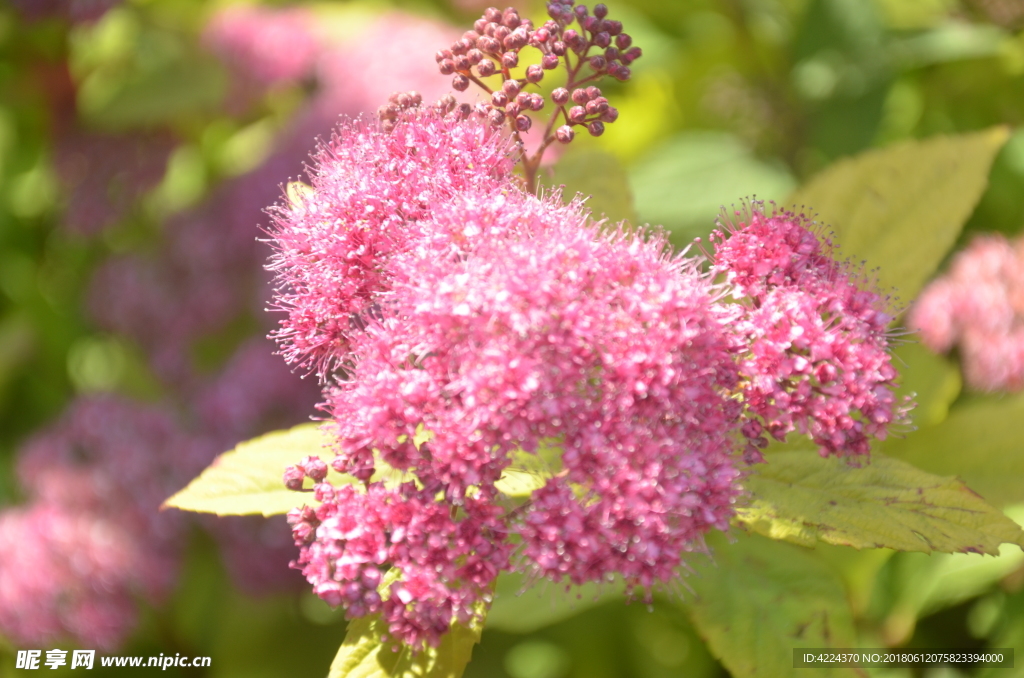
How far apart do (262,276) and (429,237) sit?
1.48m

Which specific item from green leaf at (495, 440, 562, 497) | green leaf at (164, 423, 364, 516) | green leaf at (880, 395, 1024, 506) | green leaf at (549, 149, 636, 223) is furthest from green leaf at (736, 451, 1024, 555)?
green leaf at (164, 423, 364, 516)

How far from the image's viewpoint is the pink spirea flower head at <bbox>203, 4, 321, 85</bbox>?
2.56m

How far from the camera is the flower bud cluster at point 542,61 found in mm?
1074

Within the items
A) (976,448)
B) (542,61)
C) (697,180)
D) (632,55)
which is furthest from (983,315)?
(542,61)

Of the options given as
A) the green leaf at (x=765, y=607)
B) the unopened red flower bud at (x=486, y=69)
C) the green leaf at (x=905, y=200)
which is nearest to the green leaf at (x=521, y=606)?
the green leaf at (x=765, y=607)

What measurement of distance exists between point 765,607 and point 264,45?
2.24m

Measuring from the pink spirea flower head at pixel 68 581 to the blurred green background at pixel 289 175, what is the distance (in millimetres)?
117

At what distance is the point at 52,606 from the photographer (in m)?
1.87

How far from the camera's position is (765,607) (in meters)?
1.20

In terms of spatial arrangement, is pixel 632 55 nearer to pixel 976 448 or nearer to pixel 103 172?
pixel 976 448

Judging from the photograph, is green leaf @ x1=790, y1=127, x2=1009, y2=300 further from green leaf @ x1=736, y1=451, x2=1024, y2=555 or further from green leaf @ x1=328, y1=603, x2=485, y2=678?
green leaf @ x1=328, y1=603, x2=485, y2=678

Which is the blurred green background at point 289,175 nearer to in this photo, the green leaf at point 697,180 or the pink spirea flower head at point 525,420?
the green leaf at point 697,180

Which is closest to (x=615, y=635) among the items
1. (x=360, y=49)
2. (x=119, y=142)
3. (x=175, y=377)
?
(x=175, y=377)

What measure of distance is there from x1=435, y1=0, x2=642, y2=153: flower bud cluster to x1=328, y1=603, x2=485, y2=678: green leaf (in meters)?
0.64
